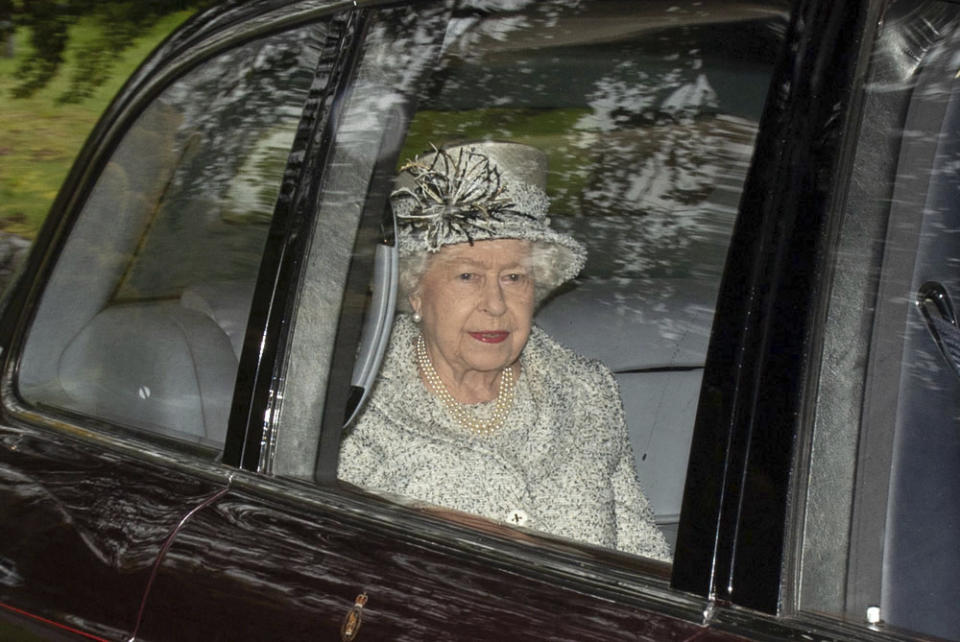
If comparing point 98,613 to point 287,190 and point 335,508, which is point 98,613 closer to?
point 335,508

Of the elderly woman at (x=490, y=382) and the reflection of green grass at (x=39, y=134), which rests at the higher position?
the reflection of green grass at (x=39, y=134)

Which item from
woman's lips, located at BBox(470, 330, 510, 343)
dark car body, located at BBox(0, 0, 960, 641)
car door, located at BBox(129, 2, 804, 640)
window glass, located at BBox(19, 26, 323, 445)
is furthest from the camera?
woman's lips, located at BBox(470, 330, 510, 343)

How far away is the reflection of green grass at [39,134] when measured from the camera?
5.04m

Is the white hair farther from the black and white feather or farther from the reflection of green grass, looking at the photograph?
the reflection of green grass

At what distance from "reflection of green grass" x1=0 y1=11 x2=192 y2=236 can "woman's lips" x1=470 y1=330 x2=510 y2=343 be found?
293 cm

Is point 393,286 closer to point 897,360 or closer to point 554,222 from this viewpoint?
point 554,222

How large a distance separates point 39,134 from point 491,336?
3832 mm

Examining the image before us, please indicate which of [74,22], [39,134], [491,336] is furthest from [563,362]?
[39,134]

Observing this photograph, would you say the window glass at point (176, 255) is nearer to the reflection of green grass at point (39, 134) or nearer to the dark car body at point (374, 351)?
the dark car body at point (374, 351)

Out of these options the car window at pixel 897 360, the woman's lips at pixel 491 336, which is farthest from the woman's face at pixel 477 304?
the car window at pixel 897 360

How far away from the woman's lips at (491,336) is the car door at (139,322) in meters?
0.62

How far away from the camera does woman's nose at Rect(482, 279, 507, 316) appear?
2.38m

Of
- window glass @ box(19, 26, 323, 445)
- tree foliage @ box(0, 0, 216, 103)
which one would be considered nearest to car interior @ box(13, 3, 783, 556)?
window glass @ box(19, 26, 323, 445)

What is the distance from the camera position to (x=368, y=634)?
1463 millimetres
